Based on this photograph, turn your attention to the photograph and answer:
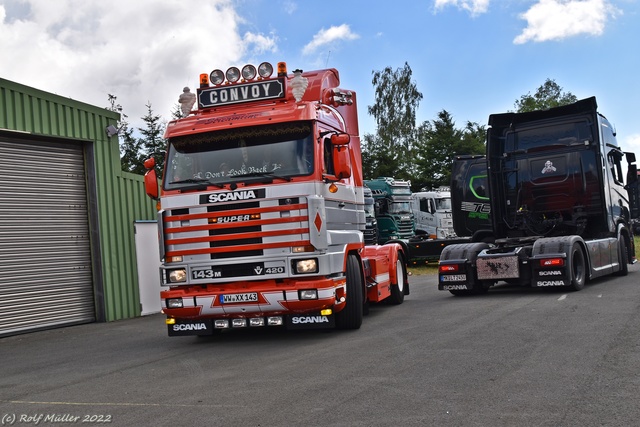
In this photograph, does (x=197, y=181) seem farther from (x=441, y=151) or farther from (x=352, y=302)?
(x=441, y=151)

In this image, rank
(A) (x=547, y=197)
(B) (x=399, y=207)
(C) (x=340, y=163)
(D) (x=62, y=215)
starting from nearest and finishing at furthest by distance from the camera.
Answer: (C) (x=340, y=163) → (D) (x=62, y=215) → (A) (x=547, y=197) → (B) (x=399, y=207)

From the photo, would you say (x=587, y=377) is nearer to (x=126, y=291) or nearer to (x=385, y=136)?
(x=126, y=291)

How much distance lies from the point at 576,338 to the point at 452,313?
11.8 ft

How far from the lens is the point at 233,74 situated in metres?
11.1

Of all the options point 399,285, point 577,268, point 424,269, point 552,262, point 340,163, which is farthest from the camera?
point 424,269

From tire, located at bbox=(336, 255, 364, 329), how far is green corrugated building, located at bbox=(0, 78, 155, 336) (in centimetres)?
672

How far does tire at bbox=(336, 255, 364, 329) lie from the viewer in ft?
34.9

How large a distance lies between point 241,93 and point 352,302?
3.55m

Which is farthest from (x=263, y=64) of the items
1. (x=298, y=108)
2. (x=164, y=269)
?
(x=164, y=269)

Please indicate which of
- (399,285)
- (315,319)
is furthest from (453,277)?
(315,319)

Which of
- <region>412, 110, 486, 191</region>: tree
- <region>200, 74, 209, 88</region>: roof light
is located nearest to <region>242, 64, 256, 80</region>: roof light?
<region>200, 74, 209, 88</region>: roof light

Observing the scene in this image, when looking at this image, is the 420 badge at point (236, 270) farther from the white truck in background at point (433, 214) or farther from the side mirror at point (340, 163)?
the white truck in background at point (433, 214)

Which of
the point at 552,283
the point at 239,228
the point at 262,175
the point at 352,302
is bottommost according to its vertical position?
the point at 552,283

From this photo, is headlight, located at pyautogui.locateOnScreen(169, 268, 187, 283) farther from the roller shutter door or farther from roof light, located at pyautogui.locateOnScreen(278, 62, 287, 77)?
the roller shutter door
